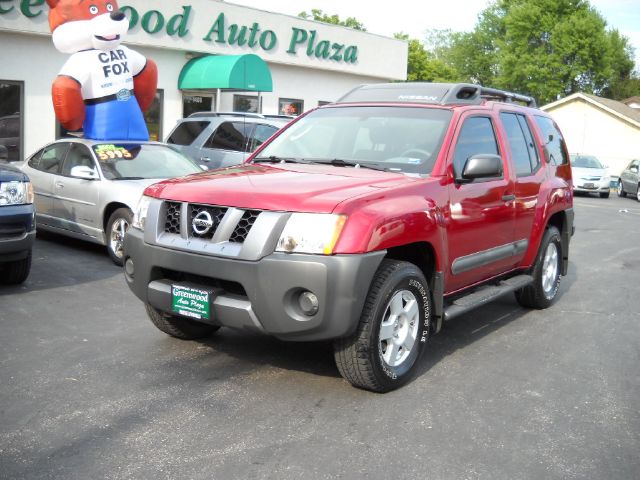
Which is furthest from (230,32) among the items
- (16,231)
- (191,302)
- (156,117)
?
(191,302)

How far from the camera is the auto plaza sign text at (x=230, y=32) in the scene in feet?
54.9

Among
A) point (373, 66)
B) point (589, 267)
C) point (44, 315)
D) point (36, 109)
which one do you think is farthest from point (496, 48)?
point (44, 315)

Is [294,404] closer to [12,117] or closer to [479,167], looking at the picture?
[479,167]

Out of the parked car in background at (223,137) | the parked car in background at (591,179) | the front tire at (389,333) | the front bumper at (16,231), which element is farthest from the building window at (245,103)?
the front tire at (389,333)

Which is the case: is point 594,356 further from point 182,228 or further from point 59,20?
point 59,20

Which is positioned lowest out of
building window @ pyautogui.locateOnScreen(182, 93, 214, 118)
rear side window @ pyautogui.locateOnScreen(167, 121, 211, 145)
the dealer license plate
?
the dealer license plate

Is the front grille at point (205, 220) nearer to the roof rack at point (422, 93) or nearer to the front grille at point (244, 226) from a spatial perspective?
the front grille at point (244, 226)

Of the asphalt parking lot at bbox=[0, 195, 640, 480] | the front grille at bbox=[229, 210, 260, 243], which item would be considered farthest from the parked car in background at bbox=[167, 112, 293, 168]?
the front grille at bbox=[229, 210, 260, 243]

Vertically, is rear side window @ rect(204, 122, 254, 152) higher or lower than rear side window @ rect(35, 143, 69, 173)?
higher

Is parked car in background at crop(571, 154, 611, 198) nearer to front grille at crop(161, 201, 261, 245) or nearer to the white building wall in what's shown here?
the white building wall

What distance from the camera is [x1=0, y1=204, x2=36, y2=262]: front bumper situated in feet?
22.1

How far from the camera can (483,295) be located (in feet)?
19.1

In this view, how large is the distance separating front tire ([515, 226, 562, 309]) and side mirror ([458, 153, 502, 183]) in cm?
195

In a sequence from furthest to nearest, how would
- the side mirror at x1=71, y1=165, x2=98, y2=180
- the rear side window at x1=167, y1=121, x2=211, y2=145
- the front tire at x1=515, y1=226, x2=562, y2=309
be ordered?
the rear side window at x1=167, y1=121, x2=211, y2=145, the side mirror at x1=71, y1=165, x2=98, y2=180, the front tire at x1=515, y1=226, x2=562, y2=309
